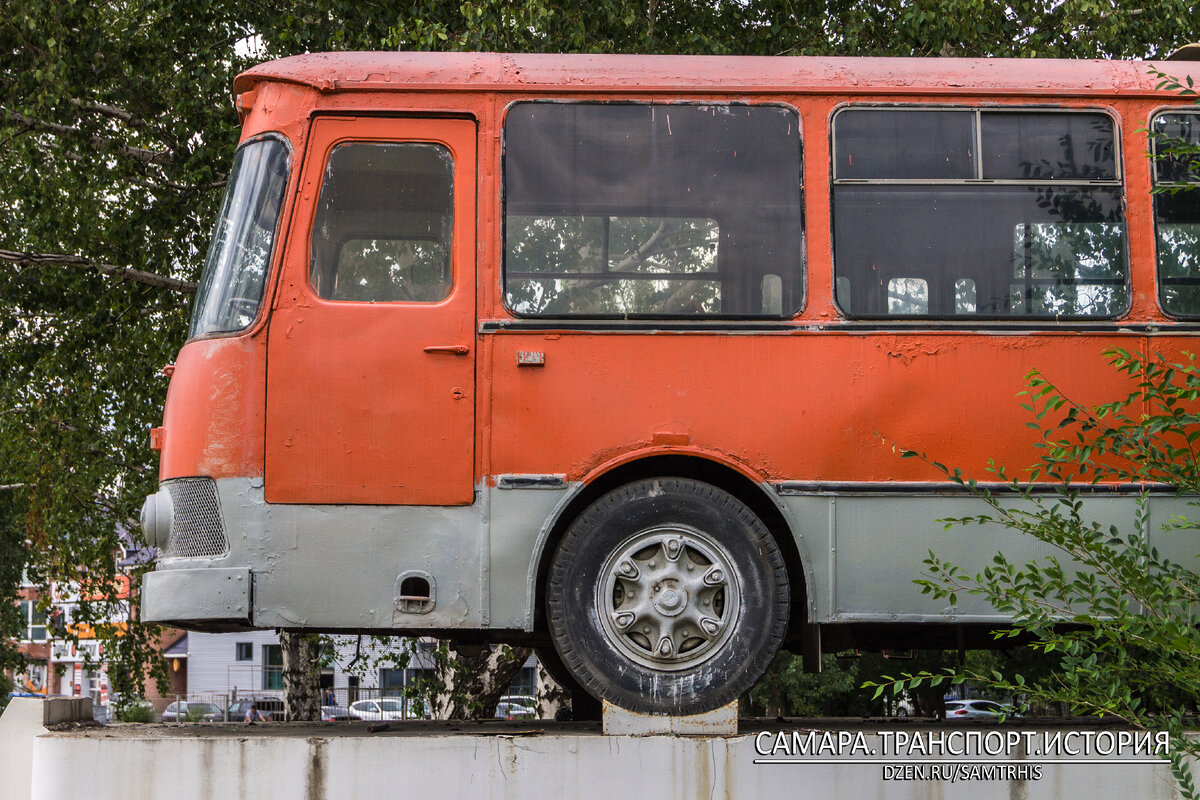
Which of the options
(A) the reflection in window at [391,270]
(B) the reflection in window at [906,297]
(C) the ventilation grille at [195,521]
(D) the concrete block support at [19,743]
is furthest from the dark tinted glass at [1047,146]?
(D) the concrete block support at [19,743]

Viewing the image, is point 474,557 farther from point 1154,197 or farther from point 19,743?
point 1154,197

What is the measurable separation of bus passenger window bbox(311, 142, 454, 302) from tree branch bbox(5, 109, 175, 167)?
798 centimetres

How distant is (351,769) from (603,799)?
37.9 inches

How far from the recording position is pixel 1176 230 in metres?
5.62

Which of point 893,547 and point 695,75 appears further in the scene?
point 695,75

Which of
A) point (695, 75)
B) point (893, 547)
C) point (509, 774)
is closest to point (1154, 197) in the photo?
point (893, 547)

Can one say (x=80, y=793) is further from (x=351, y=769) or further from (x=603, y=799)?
(x=603, y=799)

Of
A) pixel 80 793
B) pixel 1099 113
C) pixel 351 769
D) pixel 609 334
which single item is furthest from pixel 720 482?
pixel 80 793

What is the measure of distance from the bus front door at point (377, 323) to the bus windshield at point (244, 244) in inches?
5.0

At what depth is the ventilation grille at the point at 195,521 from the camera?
5238 millimetres

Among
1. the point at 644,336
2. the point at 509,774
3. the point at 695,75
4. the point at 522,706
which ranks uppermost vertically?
the point at 695,75

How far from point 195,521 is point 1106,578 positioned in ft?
12.6

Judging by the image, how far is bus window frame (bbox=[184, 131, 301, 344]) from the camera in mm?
5332

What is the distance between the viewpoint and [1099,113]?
18.5 feet
